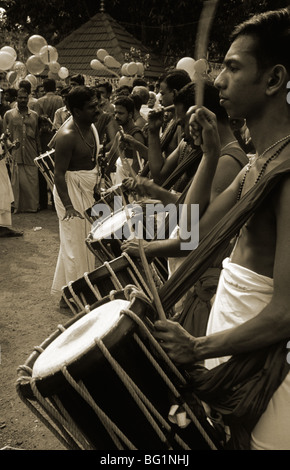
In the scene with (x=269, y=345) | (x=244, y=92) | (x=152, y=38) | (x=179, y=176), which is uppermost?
(x=152, y=38)

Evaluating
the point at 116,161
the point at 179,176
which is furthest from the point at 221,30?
the point at 179,176

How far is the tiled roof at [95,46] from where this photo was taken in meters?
18.5

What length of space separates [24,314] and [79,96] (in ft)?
7.20

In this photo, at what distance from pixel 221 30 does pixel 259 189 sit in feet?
71.6

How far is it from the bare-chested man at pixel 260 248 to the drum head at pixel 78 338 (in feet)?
0.65

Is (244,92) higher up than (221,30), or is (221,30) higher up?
(221,30)

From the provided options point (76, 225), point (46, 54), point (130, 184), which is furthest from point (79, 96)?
point (46, 54)

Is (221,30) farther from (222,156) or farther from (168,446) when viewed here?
(168,446)

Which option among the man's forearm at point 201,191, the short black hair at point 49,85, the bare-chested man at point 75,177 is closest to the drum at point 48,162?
the bare-chested man at point 75,177

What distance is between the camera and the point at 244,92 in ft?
5.39

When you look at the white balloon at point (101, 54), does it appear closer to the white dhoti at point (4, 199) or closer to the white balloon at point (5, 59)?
the white balloon at point (5, 59)

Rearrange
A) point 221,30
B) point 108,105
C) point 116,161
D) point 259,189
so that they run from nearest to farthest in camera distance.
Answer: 1. point 259,189
2. point 116,161
3. point 108,105
4. point 221,30

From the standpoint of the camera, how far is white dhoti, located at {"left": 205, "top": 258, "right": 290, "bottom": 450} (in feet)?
5.13

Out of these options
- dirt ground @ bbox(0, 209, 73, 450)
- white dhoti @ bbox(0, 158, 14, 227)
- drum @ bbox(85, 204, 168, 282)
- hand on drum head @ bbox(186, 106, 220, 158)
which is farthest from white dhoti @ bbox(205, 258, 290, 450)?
white dhoti @ bbox(0, 158, 14, 227)
